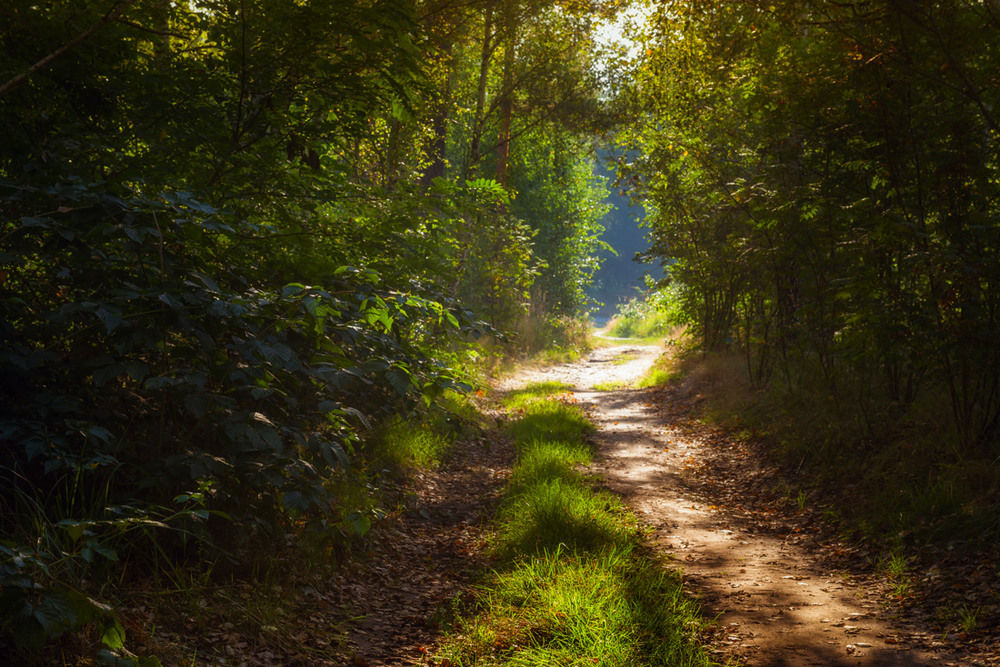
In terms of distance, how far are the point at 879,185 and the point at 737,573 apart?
3.93 m

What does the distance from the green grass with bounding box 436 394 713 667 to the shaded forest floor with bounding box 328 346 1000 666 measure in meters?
0.22

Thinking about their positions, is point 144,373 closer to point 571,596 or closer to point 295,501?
point 295,501

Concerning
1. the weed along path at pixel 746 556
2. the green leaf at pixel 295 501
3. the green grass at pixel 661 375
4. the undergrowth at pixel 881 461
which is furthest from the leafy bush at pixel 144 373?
the green grass at pixel 661 375

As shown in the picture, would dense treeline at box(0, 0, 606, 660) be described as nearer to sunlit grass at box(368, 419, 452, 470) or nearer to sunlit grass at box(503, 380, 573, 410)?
sunlit grass at box(368, 419, 452, 470)

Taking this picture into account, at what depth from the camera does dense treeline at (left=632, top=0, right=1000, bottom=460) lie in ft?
16.9

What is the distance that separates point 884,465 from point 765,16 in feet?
15.1

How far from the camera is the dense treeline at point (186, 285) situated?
291cm

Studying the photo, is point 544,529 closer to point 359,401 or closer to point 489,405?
point 359,401

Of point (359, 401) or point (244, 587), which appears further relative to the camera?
point (359, 401)

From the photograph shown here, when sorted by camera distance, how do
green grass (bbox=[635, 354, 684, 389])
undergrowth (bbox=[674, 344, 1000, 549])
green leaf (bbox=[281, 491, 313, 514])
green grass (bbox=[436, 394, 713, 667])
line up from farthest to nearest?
1. green grass (bbox=[635, 354, 684, 389])
2. undergrowth (bbox=[674, 344, 1000, 549])
3. green grass (bbox=[436, 394, 713, 667])
4. green leaf (bbox=[281, 491, 313, 514])

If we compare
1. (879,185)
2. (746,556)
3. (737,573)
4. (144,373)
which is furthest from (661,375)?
(144,373)

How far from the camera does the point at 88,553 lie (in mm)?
2359

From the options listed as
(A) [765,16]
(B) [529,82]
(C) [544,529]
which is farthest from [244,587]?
(B) [529,82]

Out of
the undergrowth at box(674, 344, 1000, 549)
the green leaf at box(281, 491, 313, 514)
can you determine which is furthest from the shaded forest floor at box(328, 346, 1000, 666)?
the green leaf at box(281, 491, 313, 514)
